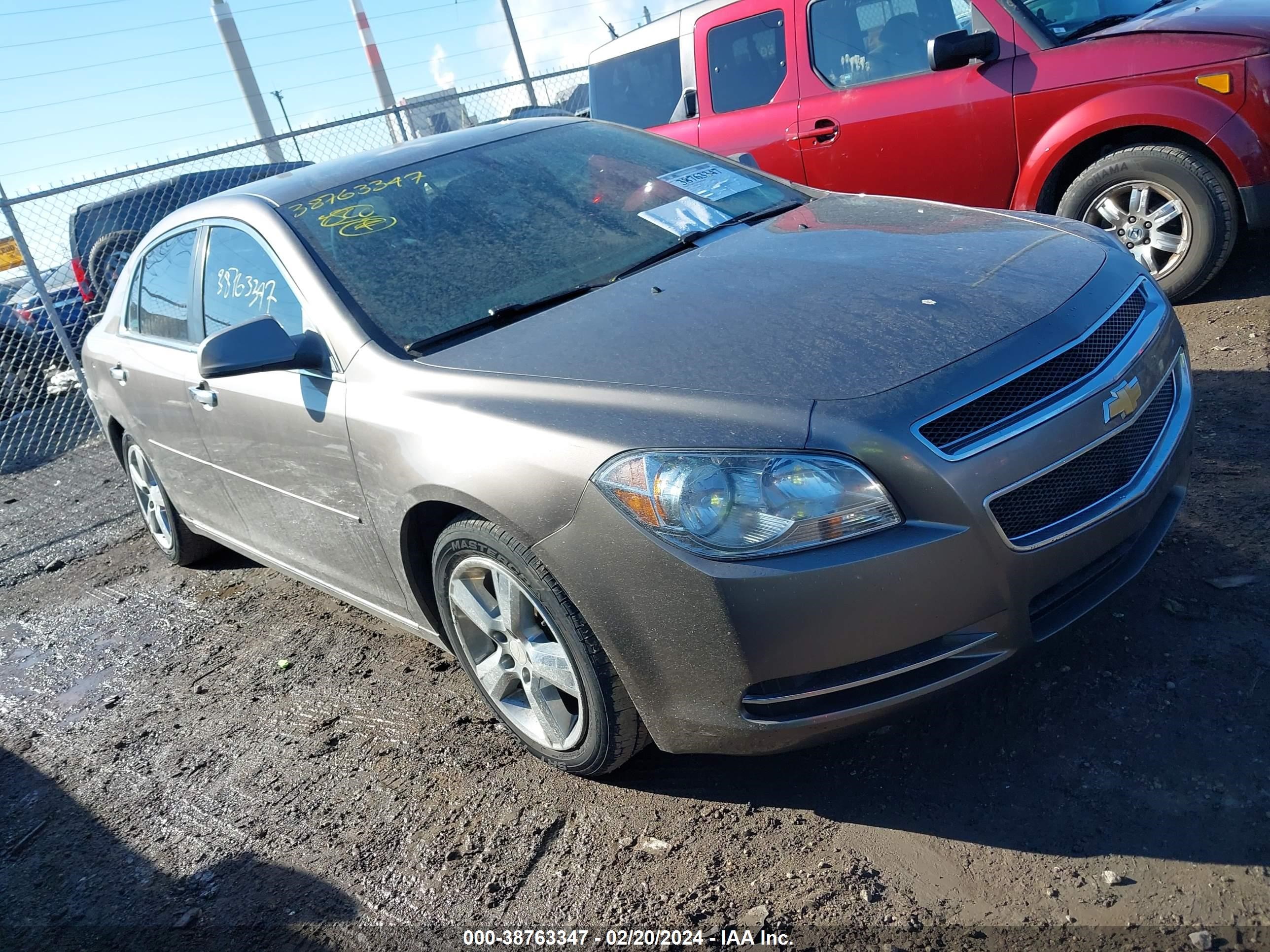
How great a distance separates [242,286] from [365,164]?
0.62 meters

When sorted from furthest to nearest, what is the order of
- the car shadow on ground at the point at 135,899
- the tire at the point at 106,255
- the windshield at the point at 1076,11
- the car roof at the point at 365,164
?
the tire at the point at 106,255 → the windshield at the point at 1076,11 → the car roof at the point at 365,164 → the car shadow on ground at the point at 135,899

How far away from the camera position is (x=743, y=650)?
225 cm

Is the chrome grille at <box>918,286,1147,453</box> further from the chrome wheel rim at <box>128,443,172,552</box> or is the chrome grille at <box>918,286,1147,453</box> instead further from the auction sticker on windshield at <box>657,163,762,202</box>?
the chrome wheel rim at <box>128,443,172,552</box>

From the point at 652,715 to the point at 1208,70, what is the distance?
4265 millimetres

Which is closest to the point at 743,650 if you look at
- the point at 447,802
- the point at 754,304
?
the point at 754,304

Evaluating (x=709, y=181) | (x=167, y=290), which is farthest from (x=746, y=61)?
(x=167, y=290)

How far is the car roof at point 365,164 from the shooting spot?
3.65 meters

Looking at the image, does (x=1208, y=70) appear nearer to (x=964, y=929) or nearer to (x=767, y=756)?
(x=767, y=756)

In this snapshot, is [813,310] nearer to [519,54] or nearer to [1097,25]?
[1097,25]

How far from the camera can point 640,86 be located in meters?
7.14

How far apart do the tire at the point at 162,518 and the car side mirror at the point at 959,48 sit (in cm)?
437

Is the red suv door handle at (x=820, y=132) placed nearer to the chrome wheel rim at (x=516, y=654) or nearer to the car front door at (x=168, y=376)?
the car front door at (x=168, y=376)

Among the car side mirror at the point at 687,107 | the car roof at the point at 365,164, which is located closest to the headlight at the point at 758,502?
the car roof at the point at 365,164

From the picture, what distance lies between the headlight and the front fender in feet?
12.4
